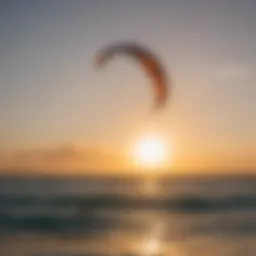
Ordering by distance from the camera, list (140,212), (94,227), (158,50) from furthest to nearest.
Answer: (140,212), (94,227), (158,50)

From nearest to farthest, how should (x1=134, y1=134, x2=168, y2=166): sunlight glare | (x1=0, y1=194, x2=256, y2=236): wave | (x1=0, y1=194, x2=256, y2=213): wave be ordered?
(x1=134, y1=134, x2=168, y2=166): sunlight glare < (x1=0, y1=194, x2=256, y2=236): wave < (x1=0, y1=194, x2=256, y2=213): wave

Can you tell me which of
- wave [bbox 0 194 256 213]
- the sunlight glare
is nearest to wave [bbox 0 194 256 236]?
wave [bbox 0 194 256 213]

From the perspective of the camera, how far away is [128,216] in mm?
2480

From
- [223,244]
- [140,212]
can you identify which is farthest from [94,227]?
[223,244]

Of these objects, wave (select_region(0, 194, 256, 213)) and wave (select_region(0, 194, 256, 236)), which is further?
wave (select_region(0, 194, 256, 213))

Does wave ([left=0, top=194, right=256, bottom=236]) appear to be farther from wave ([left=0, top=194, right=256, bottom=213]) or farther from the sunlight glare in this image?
the sunlight glare

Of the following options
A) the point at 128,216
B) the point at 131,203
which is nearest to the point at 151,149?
the point at 128,216

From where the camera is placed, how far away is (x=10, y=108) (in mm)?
2127

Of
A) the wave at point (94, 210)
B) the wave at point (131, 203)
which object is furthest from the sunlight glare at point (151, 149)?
the wave at point (131, 203)

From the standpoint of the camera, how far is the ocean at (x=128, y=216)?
2.19m

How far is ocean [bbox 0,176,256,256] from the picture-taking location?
2.19m

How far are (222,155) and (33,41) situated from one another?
73 cm

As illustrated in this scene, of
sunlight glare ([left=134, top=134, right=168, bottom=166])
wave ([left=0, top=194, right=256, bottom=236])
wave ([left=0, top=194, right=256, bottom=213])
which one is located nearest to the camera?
sunlight glare ([left=134, top=134, right=168, bottom=166])

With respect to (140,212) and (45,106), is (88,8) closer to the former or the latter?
(45,106)
